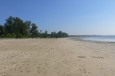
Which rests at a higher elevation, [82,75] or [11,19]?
[11,19]

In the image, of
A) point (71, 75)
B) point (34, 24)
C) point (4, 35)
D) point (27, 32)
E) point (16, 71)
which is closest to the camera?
point (71, 75)

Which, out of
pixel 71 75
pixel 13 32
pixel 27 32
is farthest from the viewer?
pixel 27 32

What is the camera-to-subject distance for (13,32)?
348 ft

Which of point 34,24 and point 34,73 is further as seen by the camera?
point 34,24

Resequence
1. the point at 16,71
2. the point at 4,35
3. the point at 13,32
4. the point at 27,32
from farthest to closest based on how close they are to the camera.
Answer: the point at 27,32
the point at 13,32
the point at 4,35
the point at 16,71

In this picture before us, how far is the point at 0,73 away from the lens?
377 inches

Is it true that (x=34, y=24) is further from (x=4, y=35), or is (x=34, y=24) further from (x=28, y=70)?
Result: (x=28, y=70)

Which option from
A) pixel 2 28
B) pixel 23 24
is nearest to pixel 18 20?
pixel 23 24

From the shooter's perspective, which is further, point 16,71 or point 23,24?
point 23,24

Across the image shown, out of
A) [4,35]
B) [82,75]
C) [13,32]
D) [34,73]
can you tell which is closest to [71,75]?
[82,75]

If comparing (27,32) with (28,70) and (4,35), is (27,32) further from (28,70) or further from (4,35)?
(28,70)

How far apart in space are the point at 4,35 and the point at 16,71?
8880 centimetres

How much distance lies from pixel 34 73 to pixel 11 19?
330 feet

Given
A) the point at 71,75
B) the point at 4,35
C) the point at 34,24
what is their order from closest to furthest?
the point at 71,75 → the point at 4,35 → the point at 34,24
